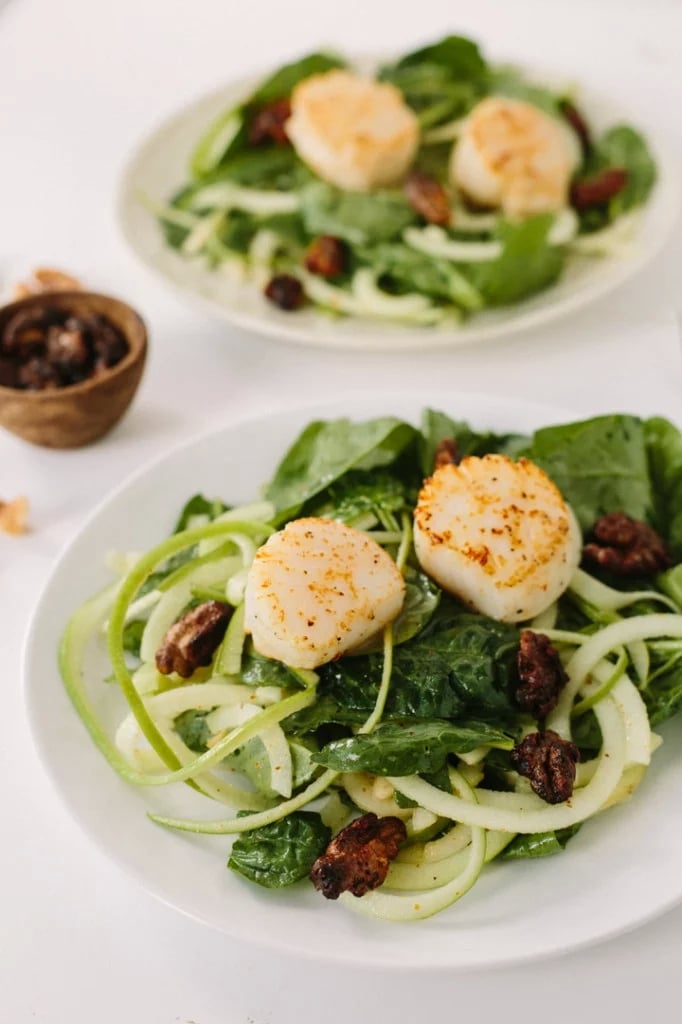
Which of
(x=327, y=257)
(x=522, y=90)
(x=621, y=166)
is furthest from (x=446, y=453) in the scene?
(x=522, y=90)

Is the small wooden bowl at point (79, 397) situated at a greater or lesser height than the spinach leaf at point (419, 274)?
greater

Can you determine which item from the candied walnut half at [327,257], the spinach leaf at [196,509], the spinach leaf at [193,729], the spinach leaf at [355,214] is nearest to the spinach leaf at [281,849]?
the spinach leaf at [193,729]

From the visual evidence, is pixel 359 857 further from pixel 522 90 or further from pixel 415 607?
pixel 522 90

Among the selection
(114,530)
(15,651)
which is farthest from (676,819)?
(15,651)

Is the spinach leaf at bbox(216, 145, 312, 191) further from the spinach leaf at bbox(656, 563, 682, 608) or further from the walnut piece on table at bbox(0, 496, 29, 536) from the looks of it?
the spinach leaf at bbox(656, 563, 682, 608)

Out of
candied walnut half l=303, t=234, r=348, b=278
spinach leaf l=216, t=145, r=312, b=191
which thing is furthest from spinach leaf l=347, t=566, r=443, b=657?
spinach leaf l=216, t=145, r=312, b=191

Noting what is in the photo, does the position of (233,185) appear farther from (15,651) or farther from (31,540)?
(15,651)

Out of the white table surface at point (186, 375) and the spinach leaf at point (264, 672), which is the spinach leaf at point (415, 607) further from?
the white table surface at point (186, 375)
